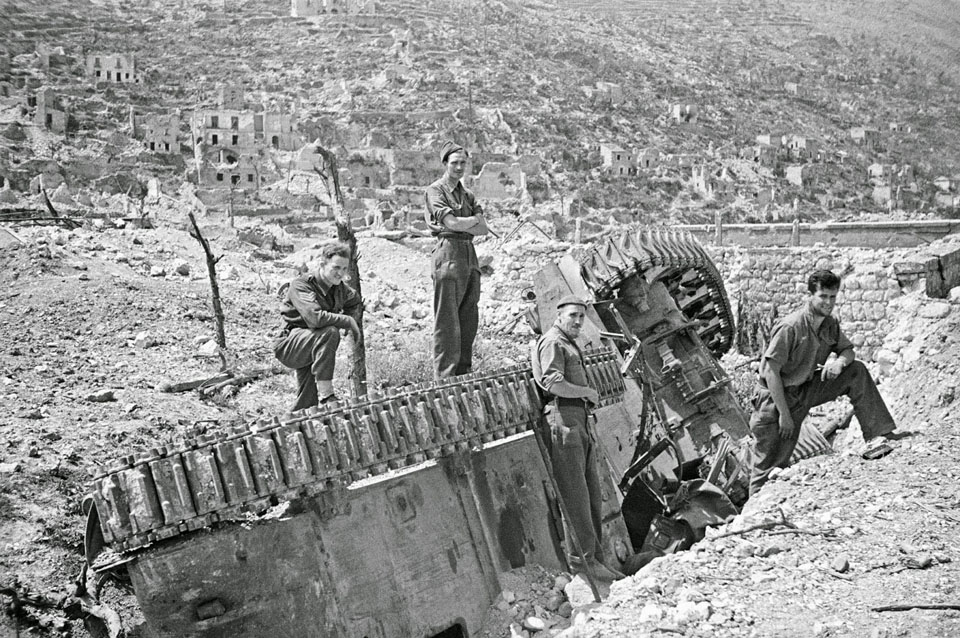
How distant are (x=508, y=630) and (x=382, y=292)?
14013mm

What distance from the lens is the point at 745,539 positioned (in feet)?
17.2

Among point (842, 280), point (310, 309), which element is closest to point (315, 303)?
point (310, 309)

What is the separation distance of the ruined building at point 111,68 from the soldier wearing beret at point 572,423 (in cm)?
8522

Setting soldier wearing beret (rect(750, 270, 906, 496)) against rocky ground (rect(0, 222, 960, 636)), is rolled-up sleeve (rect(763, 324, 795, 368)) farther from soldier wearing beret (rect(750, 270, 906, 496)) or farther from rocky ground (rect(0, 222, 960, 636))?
rocky ground (rect(0, 222, 960, 636))

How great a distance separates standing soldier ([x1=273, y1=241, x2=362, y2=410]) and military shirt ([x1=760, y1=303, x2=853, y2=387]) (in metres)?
3.09

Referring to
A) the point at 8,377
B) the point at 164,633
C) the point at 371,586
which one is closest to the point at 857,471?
the point at 371,586

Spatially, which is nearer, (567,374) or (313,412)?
(313,412)

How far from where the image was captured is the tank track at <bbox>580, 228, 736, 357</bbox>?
988cm

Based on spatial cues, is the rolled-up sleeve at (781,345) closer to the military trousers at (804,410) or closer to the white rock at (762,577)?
the military trousers at (804,410)

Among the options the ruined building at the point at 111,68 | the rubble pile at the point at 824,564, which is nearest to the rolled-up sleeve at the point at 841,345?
the rubble pile at the point at 824,564

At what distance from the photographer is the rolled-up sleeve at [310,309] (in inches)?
258

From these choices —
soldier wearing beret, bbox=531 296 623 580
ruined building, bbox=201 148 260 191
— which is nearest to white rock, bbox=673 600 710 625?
soldier wearing beret, bbox=531 296 623 580

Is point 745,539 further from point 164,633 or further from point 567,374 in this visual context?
point 164,633

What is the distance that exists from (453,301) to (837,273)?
10577 mm
